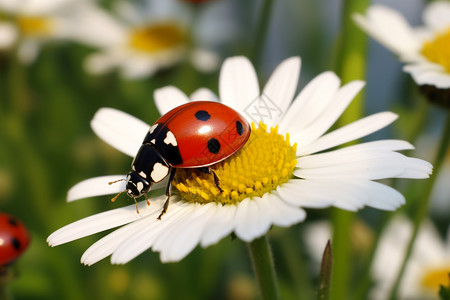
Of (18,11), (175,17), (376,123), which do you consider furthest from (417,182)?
(175,17)

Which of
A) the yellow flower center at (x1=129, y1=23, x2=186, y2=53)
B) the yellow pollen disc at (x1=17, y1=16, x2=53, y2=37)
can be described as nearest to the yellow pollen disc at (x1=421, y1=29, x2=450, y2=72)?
the yellow flower center at (x1=129, y1=23, x2=186, y2=53)

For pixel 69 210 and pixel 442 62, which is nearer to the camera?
pixel 442 62

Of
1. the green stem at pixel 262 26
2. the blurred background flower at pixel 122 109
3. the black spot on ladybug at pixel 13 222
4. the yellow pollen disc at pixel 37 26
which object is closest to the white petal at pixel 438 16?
the blurred background flower at pixel 122 109

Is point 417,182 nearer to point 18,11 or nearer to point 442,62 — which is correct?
point 442,62

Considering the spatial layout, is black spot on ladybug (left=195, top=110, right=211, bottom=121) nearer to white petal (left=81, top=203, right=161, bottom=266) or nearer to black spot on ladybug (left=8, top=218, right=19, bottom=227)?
white petal (left=81, top=203, right=161, bottom=266)

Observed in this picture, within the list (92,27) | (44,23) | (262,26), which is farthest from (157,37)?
(262,26)

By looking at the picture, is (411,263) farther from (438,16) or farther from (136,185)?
(136,185)
